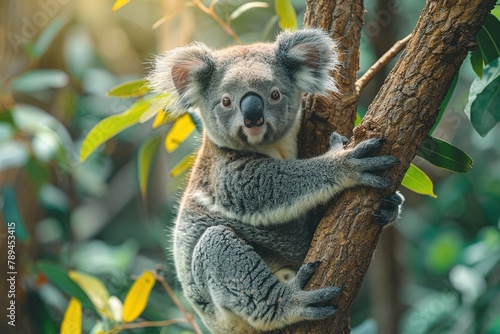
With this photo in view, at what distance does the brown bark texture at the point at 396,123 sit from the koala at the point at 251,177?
14 centimetres

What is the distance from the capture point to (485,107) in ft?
9.89

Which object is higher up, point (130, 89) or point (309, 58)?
point (309, 58)

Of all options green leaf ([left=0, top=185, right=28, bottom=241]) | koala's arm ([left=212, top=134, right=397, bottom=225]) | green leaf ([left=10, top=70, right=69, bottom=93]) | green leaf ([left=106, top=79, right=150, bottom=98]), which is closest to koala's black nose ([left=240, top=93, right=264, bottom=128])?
koala's arm ([left=212, top=134, right=397, bottom=225])

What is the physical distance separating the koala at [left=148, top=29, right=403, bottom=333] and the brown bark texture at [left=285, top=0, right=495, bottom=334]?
0.14 meters

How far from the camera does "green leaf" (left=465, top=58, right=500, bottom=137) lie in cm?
299

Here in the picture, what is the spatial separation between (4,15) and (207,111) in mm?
3938

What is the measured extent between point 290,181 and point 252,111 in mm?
394

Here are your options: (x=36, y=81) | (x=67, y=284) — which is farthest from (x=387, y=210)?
(x=36, y=81)

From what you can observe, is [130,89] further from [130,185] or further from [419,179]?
[130,185]

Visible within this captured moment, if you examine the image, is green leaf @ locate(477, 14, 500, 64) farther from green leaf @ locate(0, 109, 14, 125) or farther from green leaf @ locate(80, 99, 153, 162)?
green leaf @ locate(0, 109, 14, 125)

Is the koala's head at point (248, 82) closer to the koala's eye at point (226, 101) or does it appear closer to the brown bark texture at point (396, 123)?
the koala's eye at point (226, 101)

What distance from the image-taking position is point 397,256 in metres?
5.48

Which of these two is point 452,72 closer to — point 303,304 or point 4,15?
point 303,304

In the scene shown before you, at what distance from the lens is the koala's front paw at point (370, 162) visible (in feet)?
8.59
